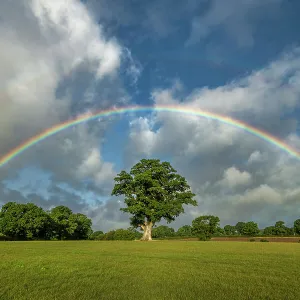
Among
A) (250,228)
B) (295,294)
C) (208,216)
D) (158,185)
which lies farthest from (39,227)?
(250,228)

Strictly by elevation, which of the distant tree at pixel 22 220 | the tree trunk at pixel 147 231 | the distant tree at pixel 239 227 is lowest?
the tree trunk at pixel 147 231

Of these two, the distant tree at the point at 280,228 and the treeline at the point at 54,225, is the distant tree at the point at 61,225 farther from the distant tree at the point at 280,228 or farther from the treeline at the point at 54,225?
the distant tree at the point at 280,228

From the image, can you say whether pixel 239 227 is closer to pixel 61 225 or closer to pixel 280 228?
pixel 280 228

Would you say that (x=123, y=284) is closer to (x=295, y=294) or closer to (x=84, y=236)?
(x=295, y=294)

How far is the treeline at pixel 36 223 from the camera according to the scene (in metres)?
71.2

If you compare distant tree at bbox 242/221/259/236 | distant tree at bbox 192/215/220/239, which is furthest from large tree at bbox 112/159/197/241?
distant tree at bbox 242/221/259/236

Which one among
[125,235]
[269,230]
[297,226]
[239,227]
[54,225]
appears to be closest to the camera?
[125,235]

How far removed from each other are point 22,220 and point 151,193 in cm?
3254

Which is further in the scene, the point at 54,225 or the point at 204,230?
the point at 204,230

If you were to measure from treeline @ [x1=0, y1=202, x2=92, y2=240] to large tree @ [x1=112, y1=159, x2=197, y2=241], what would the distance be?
2424 cm

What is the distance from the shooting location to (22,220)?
7138cm

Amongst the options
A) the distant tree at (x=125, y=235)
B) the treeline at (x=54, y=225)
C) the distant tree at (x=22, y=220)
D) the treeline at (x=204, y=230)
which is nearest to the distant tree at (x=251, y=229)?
the treeline at (x=204, y=230)

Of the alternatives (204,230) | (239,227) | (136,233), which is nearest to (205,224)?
(204,230)

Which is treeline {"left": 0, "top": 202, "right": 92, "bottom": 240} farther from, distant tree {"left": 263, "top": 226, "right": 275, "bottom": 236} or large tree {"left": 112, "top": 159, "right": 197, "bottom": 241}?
distant tree {"left": 263, "top": 226, "right": 275, "bottom": 236}
